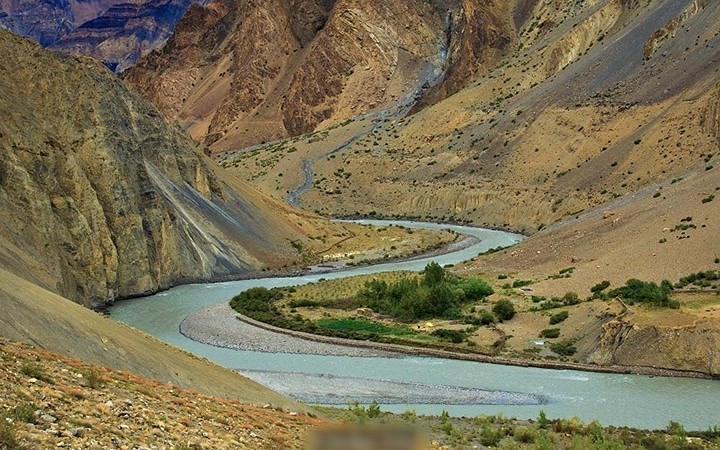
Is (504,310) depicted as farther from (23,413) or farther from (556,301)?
(23,413)

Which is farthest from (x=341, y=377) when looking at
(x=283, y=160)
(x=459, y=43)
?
(x=459, y=43)

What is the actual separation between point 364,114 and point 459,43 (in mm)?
19958

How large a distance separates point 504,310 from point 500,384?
953 centimetres

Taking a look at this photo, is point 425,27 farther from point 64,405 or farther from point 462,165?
point 64,405

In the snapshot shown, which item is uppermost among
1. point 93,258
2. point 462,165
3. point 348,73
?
point 348,73

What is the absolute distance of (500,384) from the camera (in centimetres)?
3103

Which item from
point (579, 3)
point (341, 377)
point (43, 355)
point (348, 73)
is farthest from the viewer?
point (348, 73)

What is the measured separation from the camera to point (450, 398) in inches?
1148

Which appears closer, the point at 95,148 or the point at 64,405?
the point at 64,405

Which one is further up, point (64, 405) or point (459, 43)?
point (459, 43)

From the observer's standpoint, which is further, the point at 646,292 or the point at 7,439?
the point at 646,292

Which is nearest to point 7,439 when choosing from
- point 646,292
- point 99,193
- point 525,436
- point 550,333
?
point 525,436

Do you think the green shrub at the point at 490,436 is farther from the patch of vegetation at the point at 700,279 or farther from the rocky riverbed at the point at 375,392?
the patch of vegetation at the point at 700,279

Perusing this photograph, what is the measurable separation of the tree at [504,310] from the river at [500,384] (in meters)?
6.13
